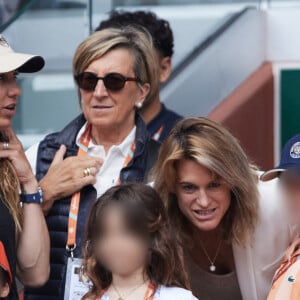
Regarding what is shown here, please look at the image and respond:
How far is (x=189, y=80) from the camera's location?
23.5 feet

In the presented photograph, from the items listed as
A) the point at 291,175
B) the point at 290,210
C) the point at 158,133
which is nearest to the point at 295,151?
the point at 291,175

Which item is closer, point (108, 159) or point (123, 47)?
point (108, 159)

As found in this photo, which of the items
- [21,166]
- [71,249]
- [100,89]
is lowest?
[71,249]

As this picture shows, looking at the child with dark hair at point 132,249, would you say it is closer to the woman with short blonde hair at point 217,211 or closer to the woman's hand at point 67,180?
the woman with short blonde hair at point 217,211

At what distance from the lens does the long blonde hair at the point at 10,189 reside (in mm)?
4332

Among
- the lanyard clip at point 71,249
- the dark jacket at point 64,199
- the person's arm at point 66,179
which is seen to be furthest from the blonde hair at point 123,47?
the lanyard clip at point 71,249

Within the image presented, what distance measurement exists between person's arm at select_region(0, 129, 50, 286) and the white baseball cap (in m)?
0.33

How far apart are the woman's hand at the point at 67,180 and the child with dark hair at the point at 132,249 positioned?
0.52 metres

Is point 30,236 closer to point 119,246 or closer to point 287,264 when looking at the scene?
point 119,246

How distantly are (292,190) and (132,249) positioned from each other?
0.70 m

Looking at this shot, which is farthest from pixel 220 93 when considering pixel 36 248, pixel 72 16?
pixel 36 248

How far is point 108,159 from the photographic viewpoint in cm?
478

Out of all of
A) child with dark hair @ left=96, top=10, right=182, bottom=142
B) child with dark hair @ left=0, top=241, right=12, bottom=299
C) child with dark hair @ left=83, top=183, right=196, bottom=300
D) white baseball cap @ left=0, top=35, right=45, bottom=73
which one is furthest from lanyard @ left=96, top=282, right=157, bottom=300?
child with dark hair @ left=96, top=10, right=182, bottom=142

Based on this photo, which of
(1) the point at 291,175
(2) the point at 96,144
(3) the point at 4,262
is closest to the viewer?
(3) the point at 4,262
